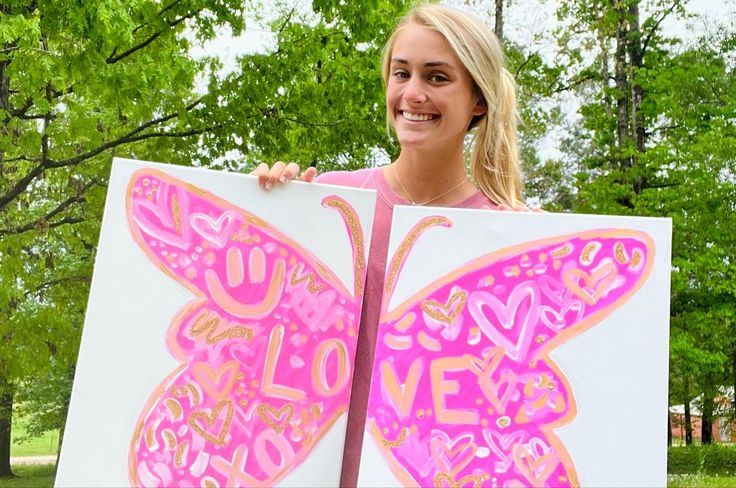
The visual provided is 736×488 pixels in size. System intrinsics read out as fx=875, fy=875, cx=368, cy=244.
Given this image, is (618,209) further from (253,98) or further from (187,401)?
(187,401)

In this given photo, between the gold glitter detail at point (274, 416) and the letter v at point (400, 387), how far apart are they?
0.21m

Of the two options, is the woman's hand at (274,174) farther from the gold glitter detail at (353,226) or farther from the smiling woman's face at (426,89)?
the smiling woman's face at (426,89)

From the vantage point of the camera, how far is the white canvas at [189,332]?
5.65 feet

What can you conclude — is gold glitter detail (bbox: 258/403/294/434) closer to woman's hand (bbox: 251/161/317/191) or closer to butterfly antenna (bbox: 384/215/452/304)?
butterfly antenna (bbox: 384/215/452/304)

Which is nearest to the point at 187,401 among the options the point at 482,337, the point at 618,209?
the point at 482,337

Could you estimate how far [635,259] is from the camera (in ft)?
5.90

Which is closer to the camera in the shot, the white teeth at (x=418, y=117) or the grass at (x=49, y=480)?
the white teeth at (x=418, y=117)

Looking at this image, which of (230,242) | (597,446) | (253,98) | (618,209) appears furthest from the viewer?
(618,209)

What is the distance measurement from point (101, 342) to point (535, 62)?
13.4m

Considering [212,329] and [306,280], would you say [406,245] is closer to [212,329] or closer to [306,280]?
[306,280]

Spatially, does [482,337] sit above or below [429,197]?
below

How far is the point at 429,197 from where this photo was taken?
2072mm

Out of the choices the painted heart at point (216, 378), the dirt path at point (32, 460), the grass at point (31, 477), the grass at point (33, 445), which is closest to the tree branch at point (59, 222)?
the painted heart at point (216, 378)

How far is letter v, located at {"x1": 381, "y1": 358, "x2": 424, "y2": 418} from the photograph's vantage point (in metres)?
1.74
